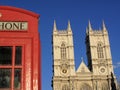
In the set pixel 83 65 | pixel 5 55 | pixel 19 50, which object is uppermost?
pixel 83 65

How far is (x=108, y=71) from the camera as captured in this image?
60250 millimetres

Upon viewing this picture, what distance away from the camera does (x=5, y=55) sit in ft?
19.2

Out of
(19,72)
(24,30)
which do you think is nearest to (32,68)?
(19,72)

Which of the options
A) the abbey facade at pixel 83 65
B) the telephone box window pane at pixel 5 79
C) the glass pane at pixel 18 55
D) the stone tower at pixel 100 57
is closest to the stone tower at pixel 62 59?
the abbey facade at pixel 83 65

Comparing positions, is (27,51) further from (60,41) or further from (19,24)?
(60,41)

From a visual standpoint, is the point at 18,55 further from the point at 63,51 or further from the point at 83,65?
the point at 83,65

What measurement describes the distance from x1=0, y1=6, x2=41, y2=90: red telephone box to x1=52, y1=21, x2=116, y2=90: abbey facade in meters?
51.4

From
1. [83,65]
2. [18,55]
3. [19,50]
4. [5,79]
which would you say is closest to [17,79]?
[5,79]

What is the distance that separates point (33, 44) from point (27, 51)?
0.20m

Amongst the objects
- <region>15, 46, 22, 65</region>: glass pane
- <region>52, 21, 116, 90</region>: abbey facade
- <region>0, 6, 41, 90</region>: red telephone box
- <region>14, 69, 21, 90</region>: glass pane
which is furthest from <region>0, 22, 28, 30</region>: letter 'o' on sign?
<region>52, 21, 116, 90</region>: abbey facade

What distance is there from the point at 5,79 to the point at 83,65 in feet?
189

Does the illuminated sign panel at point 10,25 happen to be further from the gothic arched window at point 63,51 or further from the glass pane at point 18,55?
the gothic arched window at point 63,51

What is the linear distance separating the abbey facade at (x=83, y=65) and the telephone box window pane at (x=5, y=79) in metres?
51.8

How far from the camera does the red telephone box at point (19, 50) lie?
5754 mm
